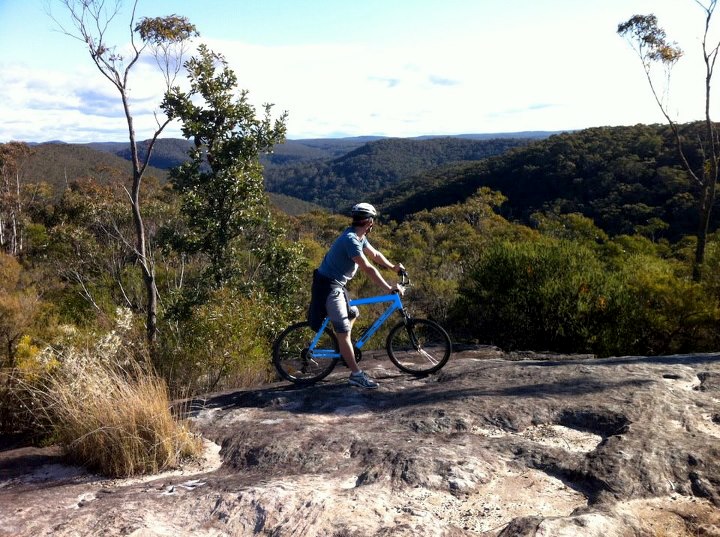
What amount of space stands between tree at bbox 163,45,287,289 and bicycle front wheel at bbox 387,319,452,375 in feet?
19.3

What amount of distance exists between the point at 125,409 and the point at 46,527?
1111 millimetres

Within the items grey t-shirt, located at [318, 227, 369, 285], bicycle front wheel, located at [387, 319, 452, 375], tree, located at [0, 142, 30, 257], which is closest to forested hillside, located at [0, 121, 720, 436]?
tree, located at [0, 142, 30, 257]

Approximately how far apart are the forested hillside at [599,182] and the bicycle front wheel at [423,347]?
1147 inches

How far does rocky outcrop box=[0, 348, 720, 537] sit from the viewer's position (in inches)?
121

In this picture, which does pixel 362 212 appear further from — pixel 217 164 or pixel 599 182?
pixel 599 182

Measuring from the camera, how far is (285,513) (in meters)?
3.12

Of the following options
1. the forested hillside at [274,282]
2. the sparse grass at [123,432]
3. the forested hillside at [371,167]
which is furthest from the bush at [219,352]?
the forested hillside at [371,167]

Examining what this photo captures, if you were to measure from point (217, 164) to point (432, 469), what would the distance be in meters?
8.70

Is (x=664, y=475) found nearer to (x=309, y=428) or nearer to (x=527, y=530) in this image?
(x=527, y=530)

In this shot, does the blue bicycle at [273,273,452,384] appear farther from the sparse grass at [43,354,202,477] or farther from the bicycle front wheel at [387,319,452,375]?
the sparse grass at [43,354,202,477]

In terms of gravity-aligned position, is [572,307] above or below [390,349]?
below

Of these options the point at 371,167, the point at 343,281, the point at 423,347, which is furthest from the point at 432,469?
the point at 371,167

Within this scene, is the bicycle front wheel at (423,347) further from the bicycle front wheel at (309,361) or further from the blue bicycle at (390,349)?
the bicycle front wheel at (309,361)

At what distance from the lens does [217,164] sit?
11.0 m
